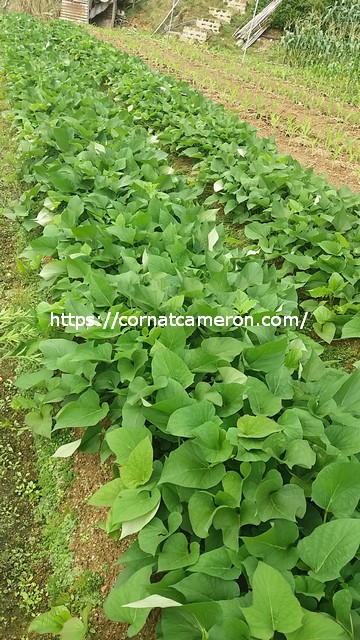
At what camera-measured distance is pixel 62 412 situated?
193cm

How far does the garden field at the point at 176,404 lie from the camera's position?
4.57 ft

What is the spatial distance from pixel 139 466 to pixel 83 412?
1.43ft

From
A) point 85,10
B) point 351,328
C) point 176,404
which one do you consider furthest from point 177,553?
point 85,10

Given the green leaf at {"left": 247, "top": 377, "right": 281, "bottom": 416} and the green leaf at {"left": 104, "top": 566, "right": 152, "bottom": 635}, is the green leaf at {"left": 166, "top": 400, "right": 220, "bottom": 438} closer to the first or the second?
the green leaf at {"left": 247, "top": 377, "right": 281, "bottom": 416}

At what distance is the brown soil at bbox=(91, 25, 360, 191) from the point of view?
548cm

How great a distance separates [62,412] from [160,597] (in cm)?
83

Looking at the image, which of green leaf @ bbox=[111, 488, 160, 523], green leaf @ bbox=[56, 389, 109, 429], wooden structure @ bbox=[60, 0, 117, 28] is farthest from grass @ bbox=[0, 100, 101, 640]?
wooden structure @ bbox=[60, 0, 117, 28]

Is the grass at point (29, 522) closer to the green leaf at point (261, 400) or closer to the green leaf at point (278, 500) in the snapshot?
the green leaf at point (278, 500)

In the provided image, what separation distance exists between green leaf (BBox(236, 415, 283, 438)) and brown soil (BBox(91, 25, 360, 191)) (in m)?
3.91

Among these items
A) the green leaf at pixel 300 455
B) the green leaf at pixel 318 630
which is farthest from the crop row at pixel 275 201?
the green leaf at pixel 318 630

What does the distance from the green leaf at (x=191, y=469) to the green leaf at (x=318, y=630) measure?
457 mm

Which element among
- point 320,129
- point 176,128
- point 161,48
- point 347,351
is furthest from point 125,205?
point 161,48

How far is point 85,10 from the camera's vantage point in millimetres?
20125

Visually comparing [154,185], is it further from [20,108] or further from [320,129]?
[320,129]
